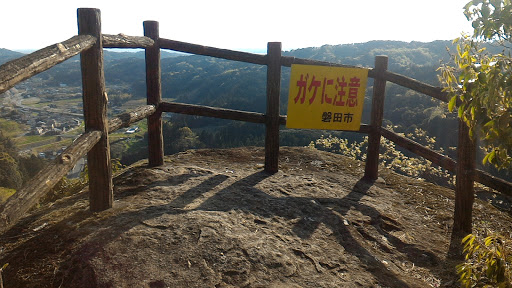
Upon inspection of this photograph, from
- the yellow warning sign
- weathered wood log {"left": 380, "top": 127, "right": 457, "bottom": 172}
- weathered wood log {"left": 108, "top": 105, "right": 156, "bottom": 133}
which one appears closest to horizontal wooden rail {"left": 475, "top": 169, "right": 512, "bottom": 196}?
weathered wood log {"left": 380, "top": 127, "right": 457, "bottom": 172}

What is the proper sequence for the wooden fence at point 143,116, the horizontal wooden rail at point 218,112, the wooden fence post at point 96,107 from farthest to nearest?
1. the horizontal wooden rail at point 218,112
2. the wooden fence post at point 96,107
3. the wooden fence at point 143,116

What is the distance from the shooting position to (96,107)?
3092 mm

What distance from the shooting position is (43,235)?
9.16 ft

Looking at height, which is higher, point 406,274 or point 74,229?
point 74,229

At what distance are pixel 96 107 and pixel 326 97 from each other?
8.67 feet

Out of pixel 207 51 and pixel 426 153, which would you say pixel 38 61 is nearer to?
pixel 207 51

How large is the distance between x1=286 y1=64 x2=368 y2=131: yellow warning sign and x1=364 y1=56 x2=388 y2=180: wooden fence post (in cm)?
17

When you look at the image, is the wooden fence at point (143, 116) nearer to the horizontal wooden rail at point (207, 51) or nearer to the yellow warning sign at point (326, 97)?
the horizontal wooden rail at point (207, 51)

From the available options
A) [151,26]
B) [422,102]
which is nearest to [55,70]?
[422,102]

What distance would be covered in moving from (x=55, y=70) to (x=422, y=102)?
530 ft

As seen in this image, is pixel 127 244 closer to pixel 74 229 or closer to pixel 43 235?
pixel 74 229

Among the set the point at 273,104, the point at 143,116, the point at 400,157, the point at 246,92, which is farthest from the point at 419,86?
the point at 246,92

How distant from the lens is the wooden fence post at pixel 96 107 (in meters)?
3.00

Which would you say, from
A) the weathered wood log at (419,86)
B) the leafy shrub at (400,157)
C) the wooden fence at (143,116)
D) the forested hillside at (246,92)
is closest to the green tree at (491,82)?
the forested hillside at (246,92)
